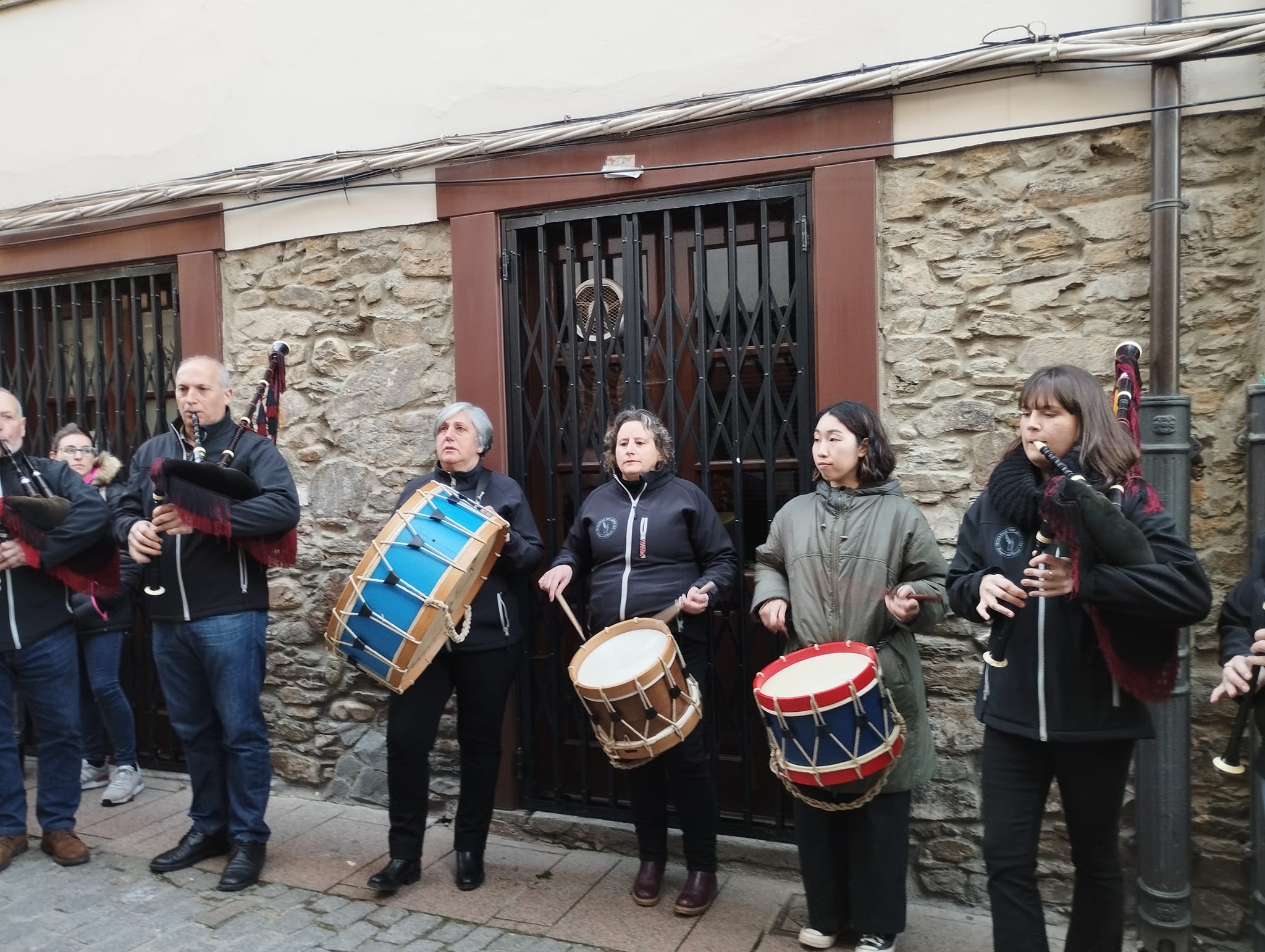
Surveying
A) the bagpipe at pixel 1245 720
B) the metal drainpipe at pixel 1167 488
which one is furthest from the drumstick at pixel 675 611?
the bagpipe at pixel 1245 720

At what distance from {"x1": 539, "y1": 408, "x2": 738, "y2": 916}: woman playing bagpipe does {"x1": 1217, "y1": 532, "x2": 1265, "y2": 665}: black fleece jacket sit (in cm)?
149

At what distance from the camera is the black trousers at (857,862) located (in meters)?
3.09

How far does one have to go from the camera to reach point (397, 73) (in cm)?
448

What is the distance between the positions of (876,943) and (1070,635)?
1.26 metres

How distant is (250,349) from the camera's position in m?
4.84

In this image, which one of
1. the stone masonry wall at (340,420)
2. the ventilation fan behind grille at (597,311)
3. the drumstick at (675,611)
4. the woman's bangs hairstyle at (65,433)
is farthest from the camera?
the woman's bangs hairstyle at (65,433)

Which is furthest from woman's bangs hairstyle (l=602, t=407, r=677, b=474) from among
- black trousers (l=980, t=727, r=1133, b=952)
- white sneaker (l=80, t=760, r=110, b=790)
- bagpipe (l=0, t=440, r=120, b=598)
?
white sneaker (l=80, t=760, r=110, b=790)

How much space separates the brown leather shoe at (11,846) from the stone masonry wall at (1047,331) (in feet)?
11.4

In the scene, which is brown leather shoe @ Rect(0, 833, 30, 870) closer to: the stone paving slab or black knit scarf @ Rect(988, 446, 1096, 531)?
the stone paving slab

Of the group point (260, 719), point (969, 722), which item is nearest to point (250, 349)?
point (260, 719)

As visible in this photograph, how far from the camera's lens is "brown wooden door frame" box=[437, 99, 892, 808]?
3.64 meters

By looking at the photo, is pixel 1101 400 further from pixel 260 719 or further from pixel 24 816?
pixel 24 816

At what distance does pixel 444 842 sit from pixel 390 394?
1944mm

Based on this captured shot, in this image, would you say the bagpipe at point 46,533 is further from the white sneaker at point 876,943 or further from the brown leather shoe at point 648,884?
the white sneaker at point 876,943
